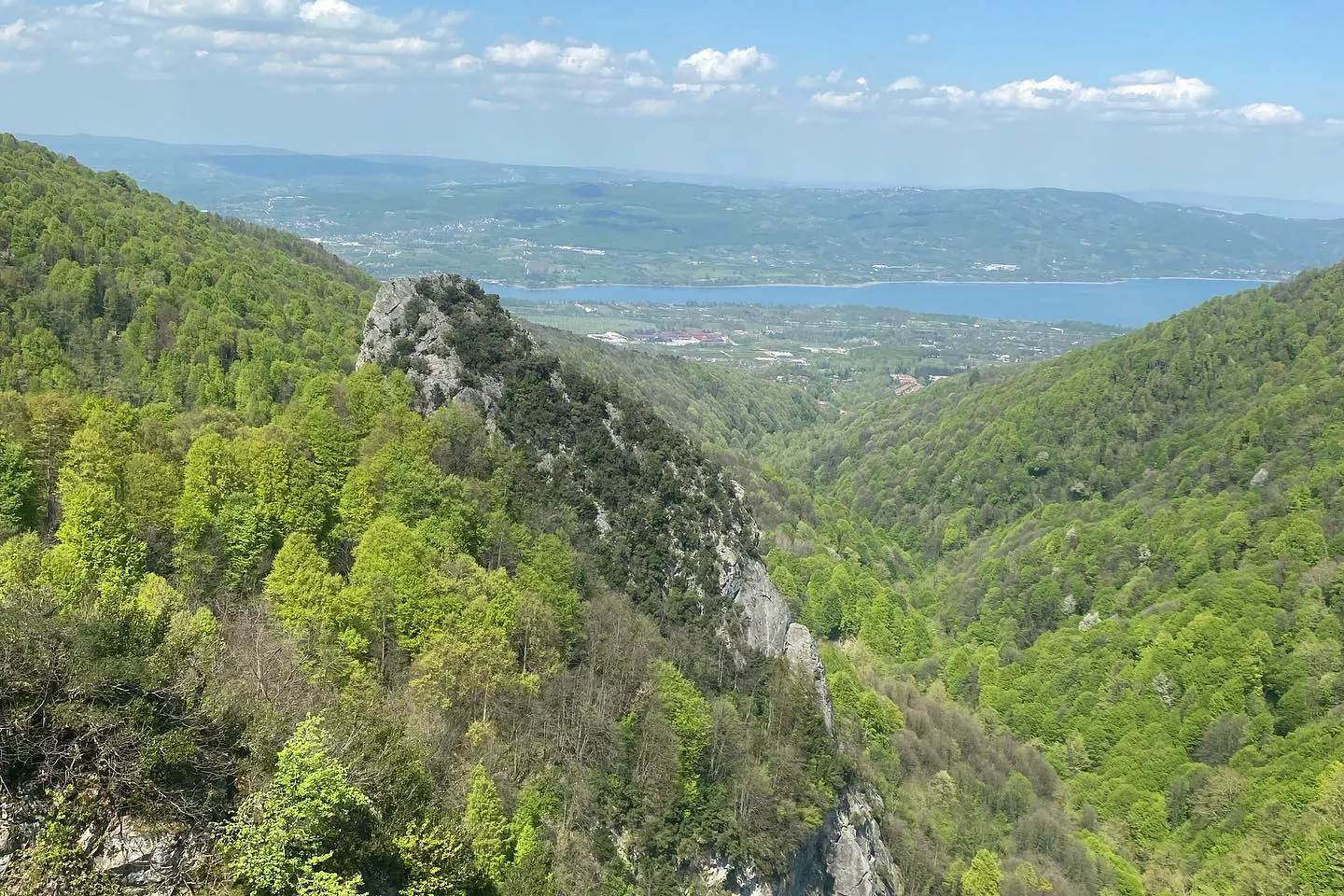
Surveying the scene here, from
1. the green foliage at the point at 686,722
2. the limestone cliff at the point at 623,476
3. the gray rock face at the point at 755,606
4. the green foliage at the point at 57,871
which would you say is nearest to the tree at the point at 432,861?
the green foliage at the point at 57,871

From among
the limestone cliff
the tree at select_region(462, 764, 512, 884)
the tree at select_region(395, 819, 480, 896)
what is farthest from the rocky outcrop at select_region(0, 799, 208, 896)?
the limestone cliff

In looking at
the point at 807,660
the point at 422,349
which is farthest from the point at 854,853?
the point at 422,349

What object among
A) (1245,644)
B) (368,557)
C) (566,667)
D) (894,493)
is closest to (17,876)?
(368,557)

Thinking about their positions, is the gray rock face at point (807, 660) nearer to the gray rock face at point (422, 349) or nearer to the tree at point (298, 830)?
the gray rock face at point (422, 349)

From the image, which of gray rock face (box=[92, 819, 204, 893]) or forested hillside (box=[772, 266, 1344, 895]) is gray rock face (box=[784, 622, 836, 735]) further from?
gray rock face (box=[92, 819, 204, 893])

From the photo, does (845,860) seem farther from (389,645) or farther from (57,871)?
(57,871)
